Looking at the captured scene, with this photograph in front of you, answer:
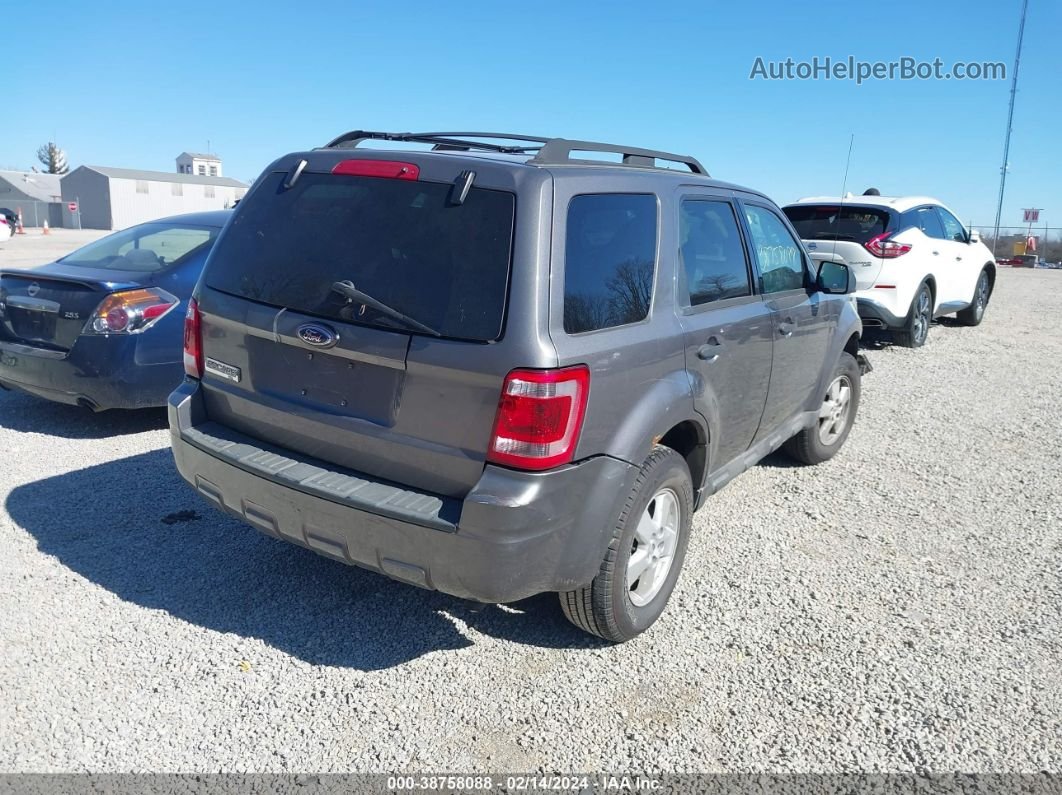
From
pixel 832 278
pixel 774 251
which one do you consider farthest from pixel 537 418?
pixel 832 278

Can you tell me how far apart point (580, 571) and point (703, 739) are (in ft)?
2.32

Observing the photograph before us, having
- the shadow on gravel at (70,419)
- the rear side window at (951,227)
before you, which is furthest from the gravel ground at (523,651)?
the rear side window at (951,227)

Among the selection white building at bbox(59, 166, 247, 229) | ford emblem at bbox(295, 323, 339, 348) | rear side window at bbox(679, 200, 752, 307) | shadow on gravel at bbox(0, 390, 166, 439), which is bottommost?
shadow on gravel at bbox(0, 390, 166, 439)

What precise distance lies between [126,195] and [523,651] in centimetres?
7758

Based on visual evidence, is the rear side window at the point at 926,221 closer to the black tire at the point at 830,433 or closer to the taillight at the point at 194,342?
the black tire at the point at 830,433

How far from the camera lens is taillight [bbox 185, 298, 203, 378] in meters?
3.47

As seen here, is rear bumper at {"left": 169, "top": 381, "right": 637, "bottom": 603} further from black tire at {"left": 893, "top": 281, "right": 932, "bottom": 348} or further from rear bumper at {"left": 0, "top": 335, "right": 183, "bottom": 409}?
black tire at {"left": 893, "top": 281, "right": 932, "bottom": 348}

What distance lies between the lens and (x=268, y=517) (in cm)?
309

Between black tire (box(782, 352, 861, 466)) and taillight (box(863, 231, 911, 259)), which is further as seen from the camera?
taillight (box(863, 231, 911, 259))

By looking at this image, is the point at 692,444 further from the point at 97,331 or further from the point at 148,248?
the point at 148,248

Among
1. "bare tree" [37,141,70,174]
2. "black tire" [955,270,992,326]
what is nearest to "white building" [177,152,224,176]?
"bare tree" [37,141,70,174]

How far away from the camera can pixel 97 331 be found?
5.41 metres

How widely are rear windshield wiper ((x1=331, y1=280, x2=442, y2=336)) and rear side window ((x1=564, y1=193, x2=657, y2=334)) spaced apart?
0.50 meters

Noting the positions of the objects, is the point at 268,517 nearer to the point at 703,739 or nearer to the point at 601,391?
the point at 601,391
